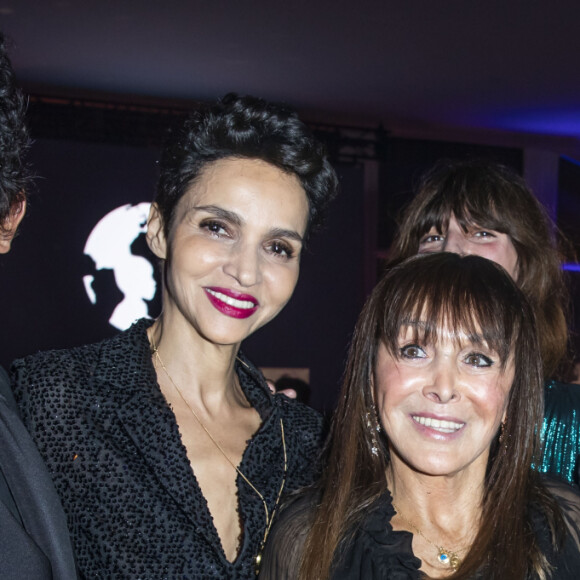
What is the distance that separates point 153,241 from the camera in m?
2.01

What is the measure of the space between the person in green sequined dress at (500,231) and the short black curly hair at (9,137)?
141 centimetres

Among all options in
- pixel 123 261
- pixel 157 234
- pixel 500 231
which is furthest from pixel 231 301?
pixel 123 261

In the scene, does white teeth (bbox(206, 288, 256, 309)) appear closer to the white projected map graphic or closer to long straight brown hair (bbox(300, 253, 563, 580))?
long straight brown hair (bbox(300, 253, 563, 580))

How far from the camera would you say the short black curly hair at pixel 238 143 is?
6.17ft

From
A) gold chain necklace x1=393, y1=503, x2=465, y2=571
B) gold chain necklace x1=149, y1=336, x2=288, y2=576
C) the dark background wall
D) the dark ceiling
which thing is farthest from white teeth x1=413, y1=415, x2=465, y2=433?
the dark ceiling

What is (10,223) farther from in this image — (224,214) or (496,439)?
(496,439)

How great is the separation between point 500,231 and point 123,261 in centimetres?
283

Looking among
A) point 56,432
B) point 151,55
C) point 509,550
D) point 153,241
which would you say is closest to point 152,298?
point 151,55

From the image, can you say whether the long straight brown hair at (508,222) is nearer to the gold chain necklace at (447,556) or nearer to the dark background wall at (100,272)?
the gold chain necklace at (447,556)

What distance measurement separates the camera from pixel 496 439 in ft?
5.76

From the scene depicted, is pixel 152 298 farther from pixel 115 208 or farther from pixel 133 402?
pixel 133 402

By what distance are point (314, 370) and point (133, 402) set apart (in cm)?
325

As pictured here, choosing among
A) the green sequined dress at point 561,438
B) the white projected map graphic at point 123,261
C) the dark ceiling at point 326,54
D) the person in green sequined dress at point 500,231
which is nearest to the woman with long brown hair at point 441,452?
the green sequined dress at point 561,438

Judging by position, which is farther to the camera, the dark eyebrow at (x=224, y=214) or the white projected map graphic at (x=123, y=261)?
the white projected map graphic at (x=123, y=261)
